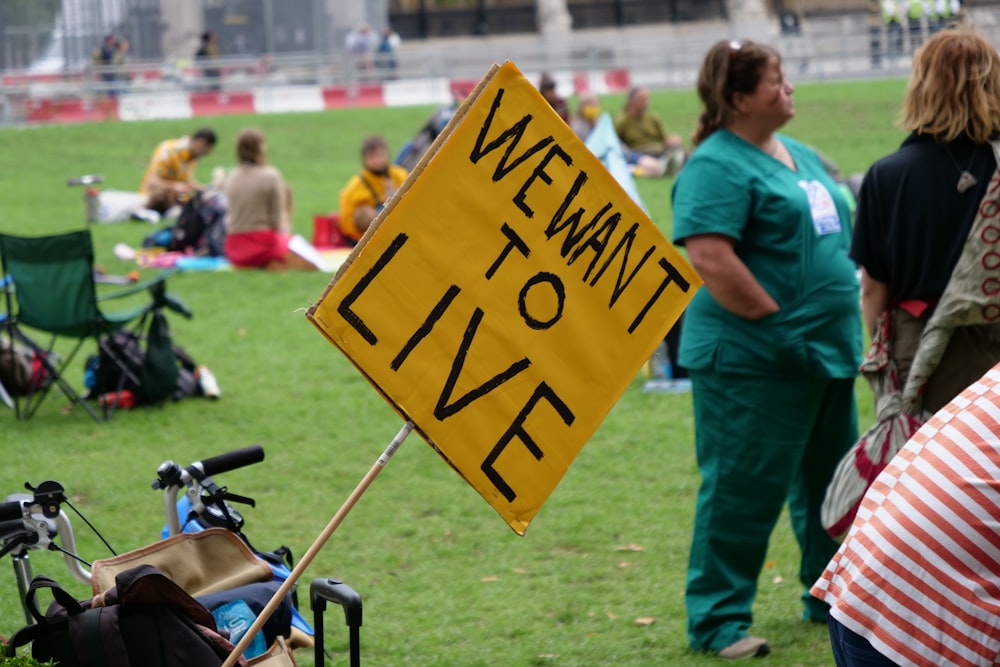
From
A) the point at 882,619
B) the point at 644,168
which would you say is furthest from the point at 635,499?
the point at 644,168

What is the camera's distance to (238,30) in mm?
36625

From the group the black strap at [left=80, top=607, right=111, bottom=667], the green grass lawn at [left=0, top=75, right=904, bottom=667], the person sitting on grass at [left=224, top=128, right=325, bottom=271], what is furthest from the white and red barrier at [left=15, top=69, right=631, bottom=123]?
the black strap at [left=80, top=607, right=111, bottom=667]

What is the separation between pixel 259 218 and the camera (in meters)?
13.7

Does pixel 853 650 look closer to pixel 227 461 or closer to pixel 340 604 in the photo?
pixel 340 604

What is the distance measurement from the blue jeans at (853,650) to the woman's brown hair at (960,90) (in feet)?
6.70

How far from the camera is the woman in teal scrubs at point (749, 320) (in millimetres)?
4805

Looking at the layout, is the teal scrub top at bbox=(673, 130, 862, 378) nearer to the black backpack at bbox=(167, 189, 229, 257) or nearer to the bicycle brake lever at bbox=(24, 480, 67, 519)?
the bicycle brake lever at bbox=(24, 480, 67, 519)

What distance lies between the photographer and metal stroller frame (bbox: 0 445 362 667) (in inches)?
118

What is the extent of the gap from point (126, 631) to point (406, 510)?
389 centimetres

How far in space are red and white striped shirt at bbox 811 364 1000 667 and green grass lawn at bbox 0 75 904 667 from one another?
1.89 meters

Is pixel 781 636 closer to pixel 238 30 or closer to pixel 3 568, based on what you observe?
pixel 3 568

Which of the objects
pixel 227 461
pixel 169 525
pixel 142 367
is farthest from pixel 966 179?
pixel 142 367

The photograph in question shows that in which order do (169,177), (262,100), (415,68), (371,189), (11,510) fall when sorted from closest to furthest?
1. (11,510)
2. (371,189)
3. (169,177)
4. (262,100)
5. (415,68)

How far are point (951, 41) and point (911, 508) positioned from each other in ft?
7.12
